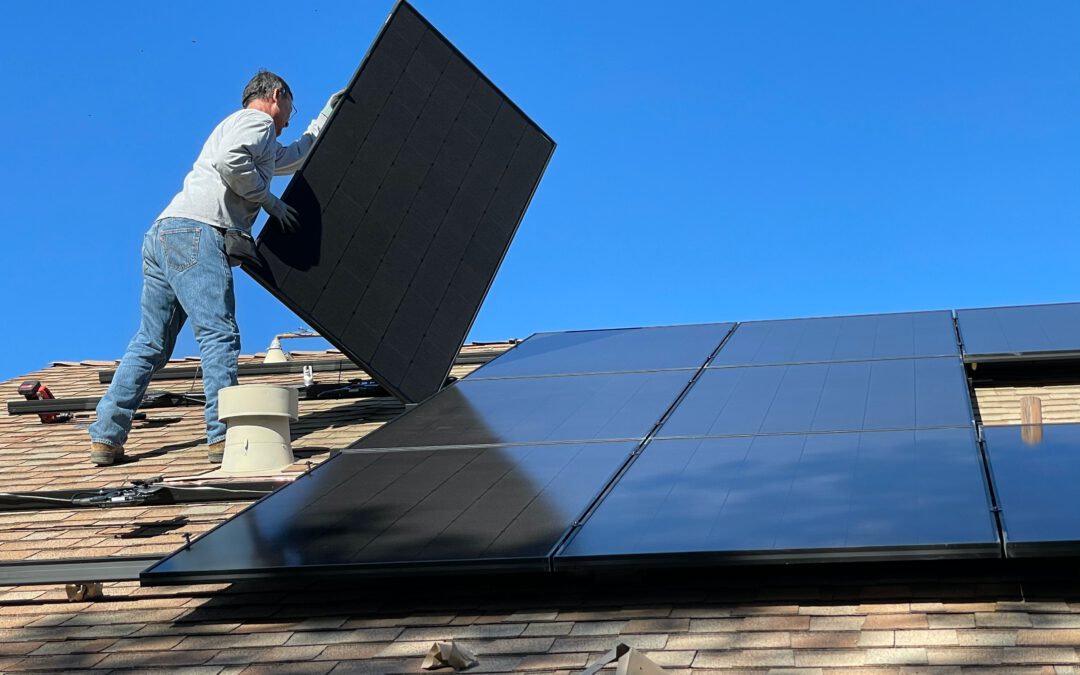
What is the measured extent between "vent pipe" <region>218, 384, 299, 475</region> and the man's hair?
1967 mm

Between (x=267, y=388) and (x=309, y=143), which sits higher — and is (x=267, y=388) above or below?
below

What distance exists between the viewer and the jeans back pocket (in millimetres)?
7910

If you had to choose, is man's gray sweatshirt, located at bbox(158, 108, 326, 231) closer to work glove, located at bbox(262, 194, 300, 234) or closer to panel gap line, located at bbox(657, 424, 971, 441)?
work glove, located at bbox(262, 194, 300, 234)

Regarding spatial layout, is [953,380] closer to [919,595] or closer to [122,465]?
[919,595]

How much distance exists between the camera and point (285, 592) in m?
5.16

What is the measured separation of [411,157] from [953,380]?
3.87 metres

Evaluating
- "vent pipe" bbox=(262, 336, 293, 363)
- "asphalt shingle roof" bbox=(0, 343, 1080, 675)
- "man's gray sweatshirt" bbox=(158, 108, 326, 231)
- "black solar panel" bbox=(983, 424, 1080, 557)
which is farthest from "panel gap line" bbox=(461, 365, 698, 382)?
"vent pipe" bbox=(262, 336, 293, 363)

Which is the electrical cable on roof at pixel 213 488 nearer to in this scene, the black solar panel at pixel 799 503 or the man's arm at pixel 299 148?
the black solar panel at pixel 799 503

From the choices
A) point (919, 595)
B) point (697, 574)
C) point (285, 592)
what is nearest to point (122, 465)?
point (285, 592)

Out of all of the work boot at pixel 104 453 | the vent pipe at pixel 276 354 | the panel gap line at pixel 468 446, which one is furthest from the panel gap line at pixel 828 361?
the vent pipe at pixel 276 354

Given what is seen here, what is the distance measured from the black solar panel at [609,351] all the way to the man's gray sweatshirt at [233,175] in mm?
1784

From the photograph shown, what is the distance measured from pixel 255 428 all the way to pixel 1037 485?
4.16 m

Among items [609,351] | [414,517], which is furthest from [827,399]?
[609,351]

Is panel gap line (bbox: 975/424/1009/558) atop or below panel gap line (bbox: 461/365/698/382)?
below
